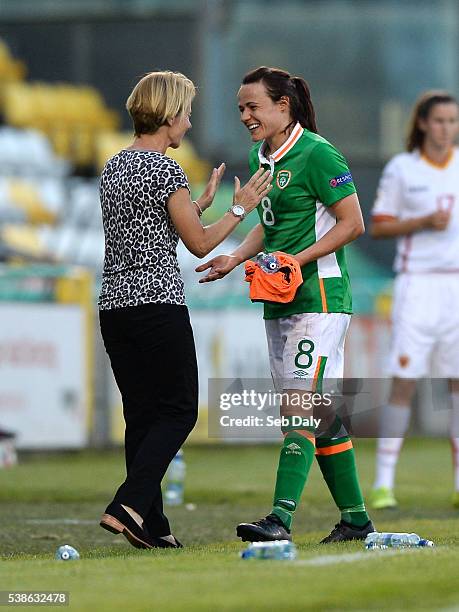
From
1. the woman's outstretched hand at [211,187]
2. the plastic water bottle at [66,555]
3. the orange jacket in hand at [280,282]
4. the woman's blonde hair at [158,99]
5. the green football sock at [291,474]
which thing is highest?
the woman's blonde hair at [158,99]

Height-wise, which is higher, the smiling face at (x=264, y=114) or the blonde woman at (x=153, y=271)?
the smiling face at (x=264, y=114)

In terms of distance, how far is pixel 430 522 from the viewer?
26.1ft

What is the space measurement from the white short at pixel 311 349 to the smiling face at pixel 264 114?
81cm

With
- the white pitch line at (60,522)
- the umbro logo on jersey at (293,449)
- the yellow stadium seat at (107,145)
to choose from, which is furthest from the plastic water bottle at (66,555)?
the yellow stadium seat at (107,145)

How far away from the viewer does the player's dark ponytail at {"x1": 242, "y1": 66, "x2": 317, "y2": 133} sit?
6.73 m

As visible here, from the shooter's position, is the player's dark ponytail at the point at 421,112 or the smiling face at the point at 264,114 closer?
the smiling face at the point at 264,114

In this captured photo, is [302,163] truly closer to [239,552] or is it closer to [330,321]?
[330,321]

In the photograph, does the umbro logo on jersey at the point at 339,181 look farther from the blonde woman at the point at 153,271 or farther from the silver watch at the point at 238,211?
the silver watch at the point at 238,211

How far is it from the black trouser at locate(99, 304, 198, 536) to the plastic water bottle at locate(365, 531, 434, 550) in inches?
36.3

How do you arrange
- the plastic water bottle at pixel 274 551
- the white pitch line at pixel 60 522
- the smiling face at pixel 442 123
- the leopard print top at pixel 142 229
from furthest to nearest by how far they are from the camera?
the smiling face at pixel 442 123 < the white pitch line at pixel 60 522 < the leopard print top at pixel 142 229 < the plastic water bottle at pixel 274 551

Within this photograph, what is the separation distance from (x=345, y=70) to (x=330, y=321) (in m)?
18.8

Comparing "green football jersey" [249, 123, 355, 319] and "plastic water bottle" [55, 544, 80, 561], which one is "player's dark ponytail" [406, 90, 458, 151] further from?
"plastic water bottle" [55, 544, 80, 561]

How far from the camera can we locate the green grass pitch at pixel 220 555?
469cm

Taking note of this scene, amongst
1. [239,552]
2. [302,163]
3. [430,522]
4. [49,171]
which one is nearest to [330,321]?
[302,163]
